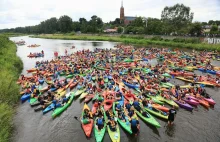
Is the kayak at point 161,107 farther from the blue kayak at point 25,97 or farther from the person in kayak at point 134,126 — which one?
the blue kayak at point 25,97

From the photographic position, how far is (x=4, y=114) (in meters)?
12.1

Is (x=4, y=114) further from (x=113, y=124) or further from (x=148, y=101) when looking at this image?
A: (x=148, y=101)

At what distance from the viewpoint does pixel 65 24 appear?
11875 cm

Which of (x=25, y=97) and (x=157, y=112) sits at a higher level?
(x=25, y=97)

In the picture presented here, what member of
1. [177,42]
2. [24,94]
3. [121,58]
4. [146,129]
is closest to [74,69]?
[24,94]

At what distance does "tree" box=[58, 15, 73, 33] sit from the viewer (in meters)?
119

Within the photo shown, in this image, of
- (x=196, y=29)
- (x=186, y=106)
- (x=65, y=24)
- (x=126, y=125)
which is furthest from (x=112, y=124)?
(x=65, y=24)

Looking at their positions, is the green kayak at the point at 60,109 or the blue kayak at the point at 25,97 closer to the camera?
the green kayak at the point at 60,109

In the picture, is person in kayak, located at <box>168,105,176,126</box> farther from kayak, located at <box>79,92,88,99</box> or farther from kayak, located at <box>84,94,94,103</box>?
kayak, located at <box>79,92,88,99</box>

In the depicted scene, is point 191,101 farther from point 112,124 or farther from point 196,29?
point 196,29

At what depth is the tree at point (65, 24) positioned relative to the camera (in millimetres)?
118775

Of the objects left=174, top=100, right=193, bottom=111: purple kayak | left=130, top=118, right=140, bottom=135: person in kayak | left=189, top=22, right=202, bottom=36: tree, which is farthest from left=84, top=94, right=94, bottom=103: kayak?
left=189, top=22, right=202, bottom=36: tree

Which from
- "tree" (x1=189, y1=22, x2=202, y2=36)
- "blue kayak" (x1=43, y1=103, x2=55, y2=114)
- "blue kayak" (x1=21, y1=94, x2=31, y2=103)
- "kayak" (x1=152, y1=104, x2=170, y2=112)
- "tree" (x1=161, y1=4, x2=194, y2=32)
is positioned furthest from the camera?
"tree" (x1=161, y1=4, x2=194, y2=32)

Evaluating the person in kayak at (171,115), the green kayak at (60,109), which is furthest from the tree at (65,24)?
the person in kayak at (171,115)
